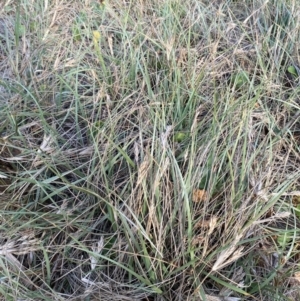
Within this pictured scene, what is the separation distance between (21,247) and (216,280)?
16.6 inches

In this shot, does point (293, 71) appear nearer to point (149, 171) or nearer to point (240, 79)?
point (240, 79)

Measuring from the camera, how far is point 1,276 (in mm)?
981

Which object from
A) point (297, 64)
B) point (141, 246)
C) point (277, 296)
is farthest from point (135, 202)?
point (297, 64)

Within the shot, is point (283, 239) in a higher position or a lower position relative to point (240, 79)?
lower

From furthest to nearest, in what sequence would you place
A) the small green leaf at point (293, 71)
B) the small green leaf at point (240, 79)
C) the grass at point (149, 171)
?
1. the small green leaf at point (293, 71)
2. the small green leaf at point (240, 79)
3. the grass at point (149, 171)

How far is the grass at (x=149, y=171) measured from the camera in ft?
3.18

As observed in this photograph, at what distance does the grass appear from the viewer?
0.97 meters

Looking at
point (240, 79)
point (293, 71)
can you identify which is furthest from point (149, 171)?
point (293, 71)

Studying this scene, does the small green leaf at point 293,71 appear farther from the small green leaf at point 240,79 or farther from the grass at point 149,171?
the small green leaf at point 240,79

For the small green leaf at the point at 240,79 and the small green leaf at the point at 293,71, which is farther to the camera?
the small green leaf at the point at 293,71

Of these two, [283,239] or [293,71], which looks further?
[293,71]

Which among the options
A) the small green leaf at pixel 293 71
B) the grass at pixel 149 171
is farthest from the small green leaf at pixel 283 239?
the small green leaf at pixel 293 71

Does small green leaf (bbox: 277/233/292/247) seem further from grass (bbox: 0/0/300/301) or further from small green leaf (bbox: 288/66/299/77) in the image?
small green leaf (bbox: 288/66/299/77)

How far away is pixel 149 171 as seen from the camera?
101 cm
